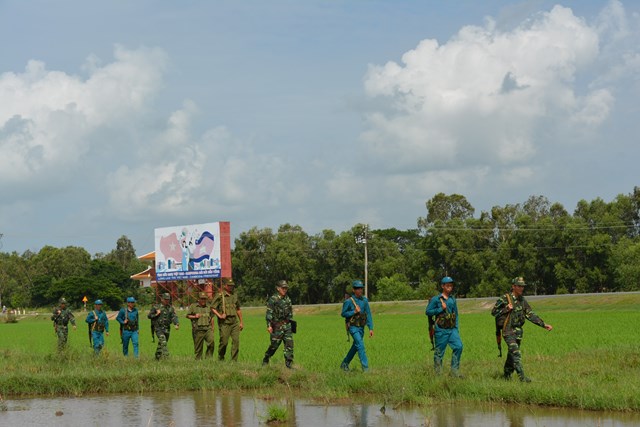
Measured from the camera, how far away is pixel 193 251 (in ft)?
250

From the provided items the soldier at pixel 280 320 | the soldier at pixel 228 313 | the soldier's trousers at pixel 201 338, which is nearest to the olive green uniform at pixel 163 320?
the soldier's trousers at pixel 201 338

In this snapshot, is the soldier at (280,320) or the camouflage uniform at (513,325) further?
the soldier at (280,320)

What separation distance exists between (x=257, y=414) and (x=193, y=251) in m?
63.9

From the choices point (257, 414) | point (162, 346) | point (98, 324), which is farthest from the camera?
point (98, 324)

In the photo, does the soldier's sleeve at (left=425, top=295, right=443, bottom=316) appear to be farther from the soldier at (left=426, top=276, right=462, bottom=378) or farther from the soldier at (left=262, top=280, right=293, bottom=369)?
the soldier at (left=262, top=280, right=293, bottom=369)

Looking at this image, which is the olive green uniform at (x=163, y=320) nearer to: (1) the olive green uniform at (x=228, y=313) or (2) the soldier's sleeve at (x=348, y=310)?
(1) the olive green uniform at (x=228, y=313)

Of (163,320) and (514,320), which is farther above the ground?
(163,320)

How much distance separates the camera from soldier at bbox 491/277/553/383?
15297 mm

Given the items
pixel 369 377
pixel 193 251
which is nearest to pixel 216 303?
pixel 369 377

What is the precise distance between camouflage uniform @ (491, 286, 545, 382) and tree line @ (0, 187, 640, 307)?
6557 centimetres

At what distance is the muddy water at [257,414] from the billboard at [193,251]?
191ft

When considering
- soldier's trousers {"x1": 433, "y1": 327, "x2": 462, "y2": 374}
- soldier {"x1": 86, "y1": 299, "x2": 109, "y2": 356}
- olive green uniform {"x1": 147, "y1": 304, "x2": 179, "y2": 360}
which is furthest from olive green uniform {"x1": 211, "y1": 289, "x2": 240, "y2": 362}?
soldier {"x1": 86, "y1": 299, "x2": 109, "y2": 356}

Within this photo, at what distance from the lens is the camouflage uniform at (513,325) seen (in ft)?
50.2

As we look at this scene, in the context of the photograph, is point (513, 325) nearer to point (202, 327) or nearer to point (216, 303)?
point (216, 303)
